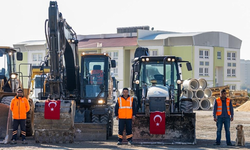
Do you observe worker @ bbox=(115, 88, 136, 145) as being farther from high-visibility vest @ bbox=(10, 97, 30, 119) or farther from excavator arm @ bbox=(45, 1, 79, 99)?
high-visibility vest @ bbox=(10, 97, 30, 119)

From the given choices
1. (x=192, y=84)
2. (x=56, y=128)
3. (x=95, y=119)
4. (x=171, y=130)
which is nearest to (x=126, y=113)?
(x=171, y=130)

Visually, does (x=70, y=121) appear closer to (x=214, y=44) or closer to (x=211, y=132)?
(x=211, y=132)

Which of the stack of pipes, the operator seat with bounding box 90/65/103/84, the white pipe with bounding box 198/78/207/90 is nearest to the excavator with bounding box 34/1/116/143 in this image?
the operator seat with bounding box 90/65/103/84

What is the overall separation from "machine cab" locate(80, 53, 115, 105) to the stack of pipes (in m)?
21.2

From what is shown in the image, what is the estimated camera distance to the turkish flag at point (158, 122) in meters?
16.0

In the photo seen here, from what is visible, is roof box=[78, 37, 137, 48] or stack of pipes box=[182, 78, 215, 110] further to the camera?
roof box=[78, 37, 137, 48]

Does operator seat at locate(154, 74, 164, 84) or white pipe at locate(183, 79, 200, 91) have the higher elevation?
operator seat at locate(154, 74, 164, 84)

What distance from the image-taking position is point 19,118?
1634 cm

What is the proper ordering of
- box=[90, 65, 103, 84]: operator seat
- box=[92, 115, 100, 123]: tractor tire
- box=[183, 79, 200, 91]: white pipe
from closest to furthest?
1. box=[92, 115, 100, 123]: tractor tire
2. box=[90, 65, 103, 84]: operator seat
3. box=[183, 79, 200, 91]: white pipe

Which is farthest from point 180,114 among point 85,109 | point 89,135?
point 85,109

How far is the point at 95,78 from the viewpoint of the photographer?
19.5 metres

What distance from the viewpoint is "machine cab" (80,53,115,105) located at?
1936 cm

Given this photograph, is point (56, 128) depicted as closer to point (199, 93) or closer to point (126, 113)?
point (126, 113)

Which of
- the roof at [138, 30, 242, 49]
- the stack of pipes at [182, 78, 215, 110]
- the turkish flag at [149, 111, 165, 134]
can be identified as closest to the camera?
the turkish flag at [149, 111, 165, 134]
